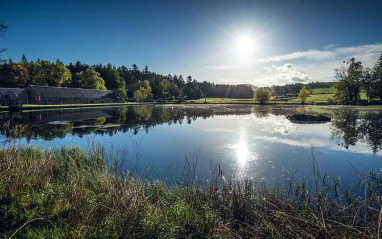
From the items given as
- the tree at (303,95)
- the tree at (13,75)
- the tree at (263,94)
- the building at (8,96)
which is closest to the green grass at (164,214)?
the building at (8,96)

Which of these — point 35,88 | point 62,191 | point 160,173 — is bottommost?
point 160,173

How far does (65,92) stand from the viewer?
62750 mm

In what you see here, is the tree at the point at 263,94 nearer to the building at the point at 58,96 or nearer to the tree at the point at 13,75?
the building at the point at 58,96

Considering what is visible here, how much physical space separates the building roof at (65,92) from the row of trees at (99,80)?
9.06 meters

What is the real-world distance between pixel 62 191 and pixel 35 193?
2.09 ft

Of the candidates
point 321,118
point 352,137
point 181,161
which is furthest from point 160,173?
point 321,118

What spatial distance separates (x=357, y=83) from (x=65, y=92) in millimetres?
97866

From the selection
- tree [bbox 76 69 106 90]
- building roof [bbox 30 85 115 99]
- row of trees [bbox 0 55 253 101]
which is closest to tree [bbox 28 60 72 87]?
row of trees [bbox 0 55 253 101]

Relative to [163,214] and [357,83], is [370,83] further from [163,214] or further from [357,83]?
[163,214]

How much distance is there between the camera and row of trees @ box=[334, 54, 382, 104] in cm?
6488

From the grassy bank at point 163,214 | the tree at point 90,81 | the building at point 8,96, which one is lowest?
the grassy bank at point 163,214

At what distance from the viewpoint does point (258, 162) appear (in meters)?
10.2

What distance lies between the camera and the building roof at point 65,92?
56.9 m

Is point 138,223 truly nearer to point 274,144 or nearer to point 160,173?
point 160,173
